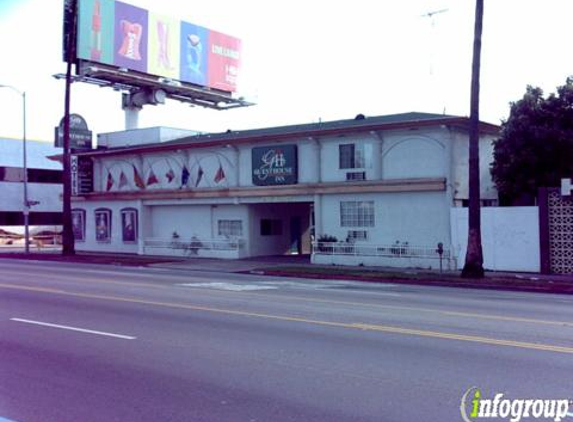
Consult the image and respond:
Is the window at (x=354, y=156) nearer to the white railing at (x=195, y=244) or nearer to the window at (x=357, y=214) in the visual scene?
the window at (x=357, y=214)

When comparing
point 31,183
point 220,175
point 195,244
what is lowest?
point 195,244

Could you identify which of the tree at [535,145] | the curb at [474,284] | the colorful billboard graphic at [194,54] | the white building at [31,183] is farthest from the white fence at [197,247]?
the white building at [31,183]

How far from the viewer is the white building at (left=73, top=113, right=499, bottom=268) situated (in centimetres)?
2658

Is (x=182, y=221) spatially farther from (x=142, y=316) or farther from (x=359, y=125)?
(x=142, y=316)

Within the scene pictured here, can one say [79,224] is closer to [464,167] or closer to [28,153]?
[28,153]

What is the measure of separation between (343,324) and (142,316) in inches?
146

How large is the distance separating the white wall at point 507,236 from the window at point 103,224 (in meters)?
21.9

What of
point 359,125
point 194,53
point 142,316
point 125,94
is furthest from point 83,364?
point 194,53

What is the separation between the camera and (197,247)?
34.0 m

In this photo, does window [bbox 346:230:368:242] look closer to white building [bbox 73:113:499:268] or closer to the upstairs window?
white building [bbox 73:113:499:268]

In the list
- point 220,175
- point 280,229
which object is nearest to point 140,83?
point 220,175

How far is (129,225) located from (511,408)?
3340 centimetres

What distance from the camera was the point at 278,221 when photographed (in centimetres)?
3500

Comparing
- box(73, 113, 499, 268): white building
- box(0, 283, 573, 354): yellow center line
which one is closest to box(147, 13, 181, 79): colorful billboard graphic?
box(73, 113, 499, 268): white building
